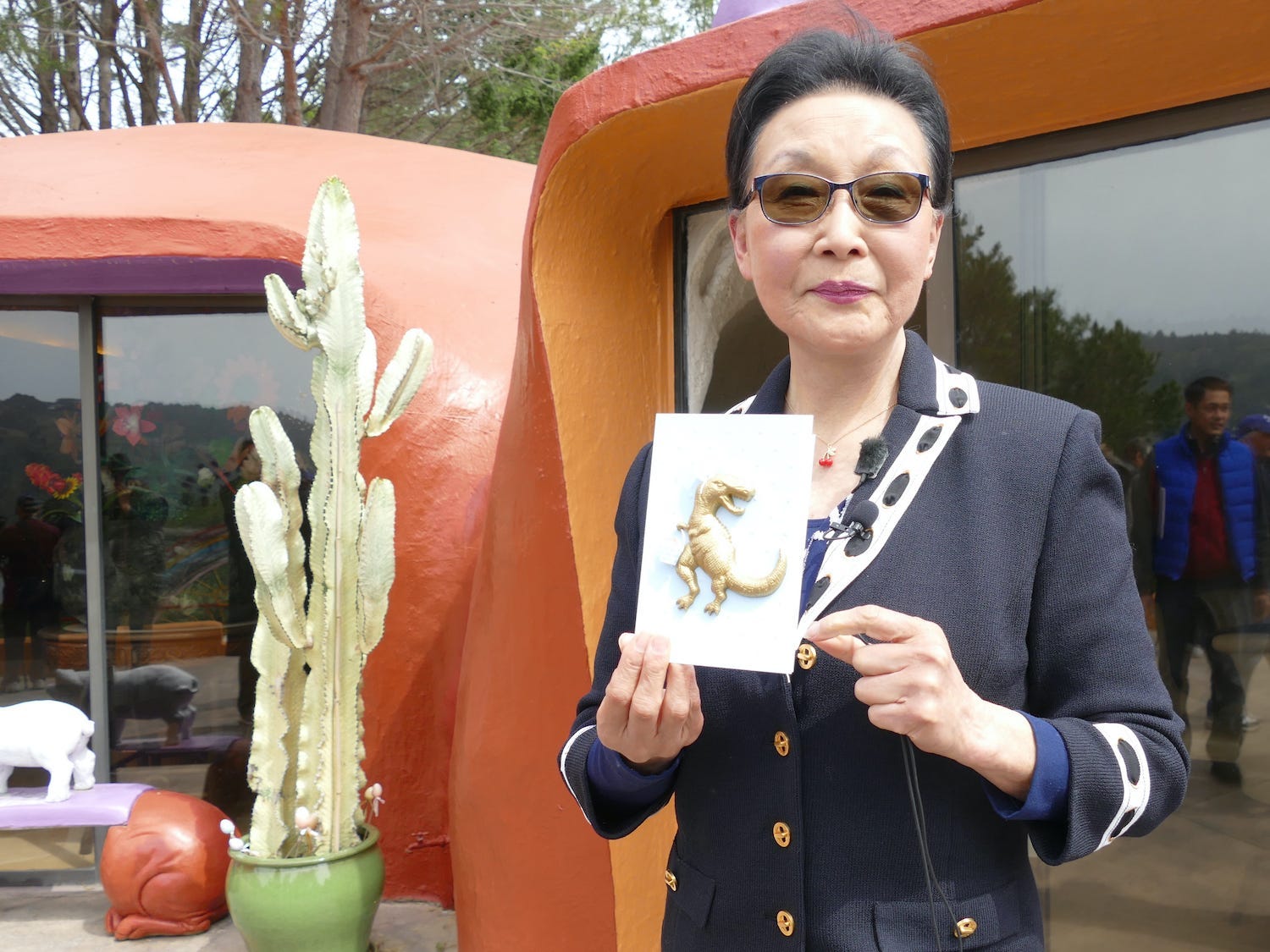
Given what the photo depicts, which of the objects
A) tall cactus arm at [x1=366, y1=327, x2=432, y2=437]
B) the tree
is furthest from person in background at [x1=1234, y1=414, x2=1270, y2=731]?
tall cactus arm at [x1=366, y1=327, x2=432, y2=437]

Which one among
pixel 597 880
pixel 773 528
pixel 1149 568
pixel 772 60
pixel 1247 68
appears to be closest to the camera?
pixel 773 528

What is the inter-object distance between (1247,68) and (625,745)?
211 centimetres

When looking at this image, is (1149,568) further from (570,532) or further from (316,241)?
(316,241)

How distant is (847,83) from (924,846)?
851 mm

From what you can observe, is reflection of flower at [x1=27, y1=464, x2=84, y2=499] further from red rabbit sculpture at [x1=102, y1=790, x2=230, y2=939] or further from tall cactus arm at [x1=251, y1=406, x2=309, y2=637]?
tall cactus arm at [x1=251, y1=406, x2=309, y2=637]

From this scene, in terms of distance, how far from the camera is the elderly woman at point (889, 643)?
1.12 meters

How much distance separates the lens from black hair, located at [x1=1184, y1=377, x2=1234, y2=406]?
267cm

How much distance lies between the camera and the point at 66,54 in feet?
43.1

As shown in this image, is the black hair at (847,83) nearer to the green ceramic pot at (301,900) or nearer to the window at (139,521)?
the green ceramic pot at (301,900)

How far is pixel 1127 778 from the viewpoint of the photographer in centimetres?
107

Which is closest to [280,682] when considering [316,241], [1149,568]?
[316,241]

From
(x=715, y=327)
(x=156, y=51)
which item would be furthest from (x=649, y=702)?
(x=156, y=51)

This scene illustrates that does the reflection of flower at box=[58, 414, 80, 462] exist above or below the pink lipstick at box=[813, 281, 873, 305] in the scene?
above

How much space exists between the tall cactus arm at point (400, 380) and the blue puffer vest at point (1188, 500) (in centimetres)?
231
